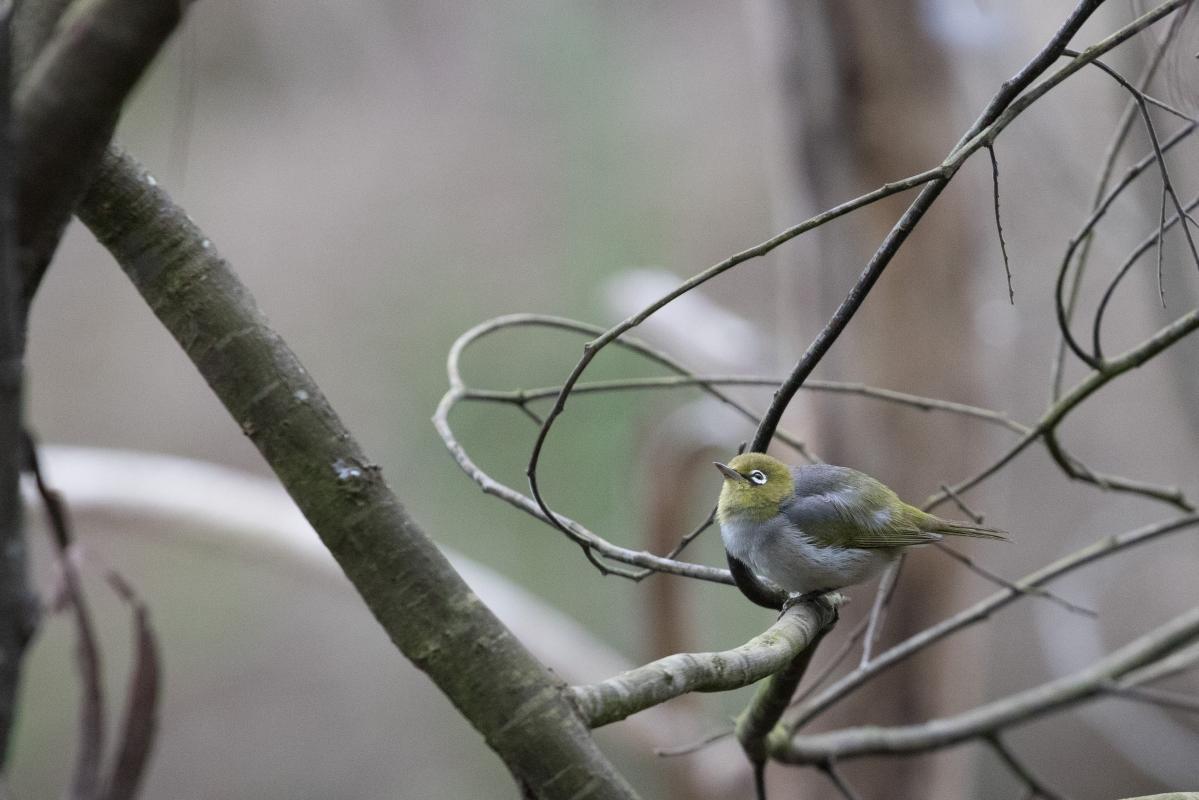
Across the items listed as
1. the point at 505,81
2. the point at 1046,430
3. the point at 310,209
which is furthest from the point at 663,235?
the point at 1046,430

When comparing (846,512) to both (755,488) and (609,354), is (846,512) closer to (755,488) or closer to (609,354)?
(755,488)

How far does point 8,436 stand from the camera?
1.27ft

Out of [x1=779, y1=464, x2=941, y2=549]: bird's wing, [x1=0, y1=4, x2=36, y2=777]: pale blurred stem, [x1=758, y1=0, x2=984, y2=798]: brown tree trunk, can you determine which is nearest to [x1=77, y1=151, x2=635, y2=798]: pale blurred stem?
[x1=0, y1=4, x2=36, y2=777]: pale blurred stem

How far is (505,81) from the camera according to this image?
5914 millimetres

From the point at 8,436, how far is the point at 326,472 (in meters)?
0.21

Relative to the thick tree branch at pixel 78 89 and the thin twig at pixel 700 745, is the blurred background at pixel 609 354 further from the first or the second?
the thin twig at pixel 700 745

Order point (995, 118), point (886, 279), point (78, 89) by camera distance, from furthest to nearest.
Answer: point (886, 279)
point (995, 118)
point (78, 89)

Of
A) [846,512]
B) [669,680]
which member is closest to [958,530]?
[846,512]

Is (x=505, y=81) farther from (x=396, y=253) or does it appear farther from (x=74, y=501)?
(x=74, y=501)

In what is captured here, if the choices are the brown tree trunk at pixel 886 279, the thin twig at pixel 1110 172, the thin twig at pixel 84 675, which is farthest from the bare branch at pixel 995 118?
the brown tree trunk at pixel 886 279

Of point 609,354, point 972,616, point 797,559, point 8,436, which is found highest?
point 609,354

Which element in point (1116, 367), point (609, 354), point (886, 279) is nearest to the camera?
point (1116, 367)

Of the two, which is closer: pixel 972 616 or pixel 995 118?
pixel 995 118

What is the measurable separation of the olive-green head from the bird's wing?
0.5 inches
